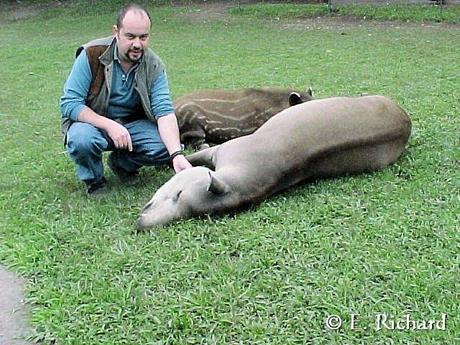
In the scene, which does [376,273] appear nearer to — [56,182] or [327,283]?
[327,283]

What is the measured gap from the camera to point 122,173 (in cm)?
509

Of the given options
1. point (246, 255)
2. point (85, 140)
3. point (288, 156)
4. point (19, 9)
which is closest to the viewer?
point (246, 255)

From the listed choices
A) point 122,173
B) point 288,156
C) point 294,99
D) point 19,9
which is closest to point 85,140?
point 122,173

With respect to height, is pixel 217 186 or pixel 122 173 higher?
pixel 217 186

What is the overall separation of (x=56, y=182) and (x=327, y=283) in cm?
241

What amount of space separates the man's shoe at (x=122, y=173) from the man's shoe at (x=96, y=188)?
0.20 meters

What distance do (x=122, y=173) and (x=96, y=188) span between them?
28cm

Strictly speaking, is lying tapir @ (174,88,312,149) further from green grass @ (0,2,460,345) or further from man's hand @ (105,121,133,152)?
man's hand @ (105,121,133,152)

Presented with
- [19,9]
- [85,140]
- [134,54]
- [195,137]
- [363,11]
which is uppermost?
[134,54]

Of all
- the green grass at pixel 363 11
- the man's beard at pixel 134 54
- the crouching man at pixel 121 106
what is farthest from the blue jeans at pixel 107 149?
the green grass at pixel 363 11

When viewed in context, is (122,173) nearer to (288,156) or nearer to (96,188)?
(96,188)

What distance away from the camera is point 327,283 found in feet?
11.2

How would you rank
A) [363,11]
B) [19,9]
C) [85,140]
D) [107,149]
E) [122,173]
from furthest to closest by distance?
[19,9], [363,11], [122,173], [107,149], [85,140]

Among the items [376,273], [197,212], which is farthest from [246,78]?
[376,273]
